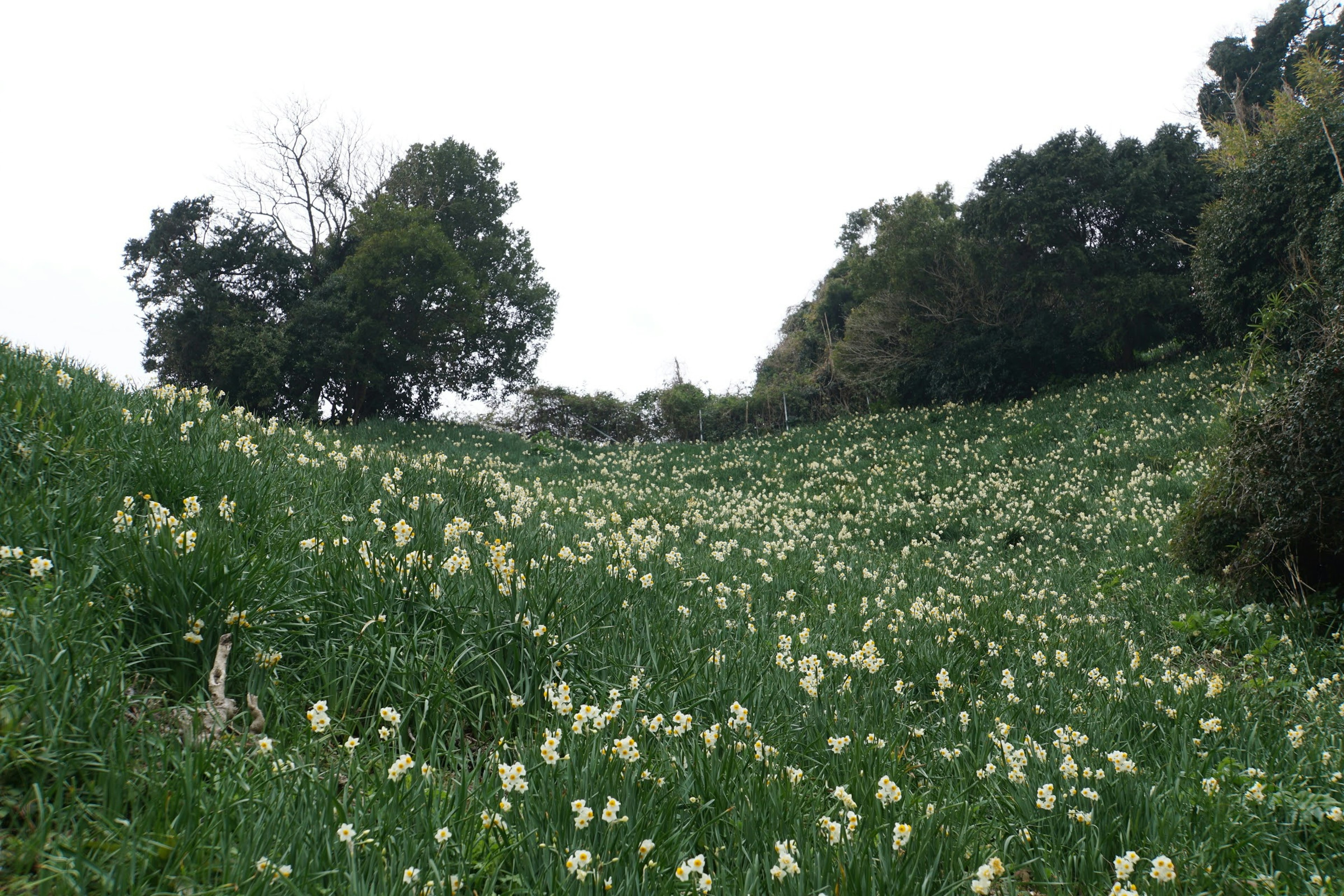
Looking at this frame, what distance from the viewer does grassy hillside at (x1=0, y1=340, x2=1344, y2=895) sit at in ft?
6.03

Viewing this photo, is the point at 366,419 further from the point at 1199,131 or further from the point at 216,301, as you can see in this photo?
the point at 1199,131

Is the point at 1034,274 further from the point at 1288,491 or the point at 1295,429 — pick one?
the point at 1288,491

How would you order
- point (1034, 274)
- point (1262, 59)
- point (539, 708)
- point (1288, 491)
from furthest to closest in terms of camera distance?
point (1262, 59)
point (1034, 274)
point (1288, 491)
point (539, 708)

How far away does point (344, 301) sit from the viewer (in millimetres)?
22891

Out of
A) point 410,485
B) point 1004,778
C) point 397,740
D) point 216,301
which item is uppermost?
point 216,301

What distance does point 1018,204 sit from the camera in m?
22.6

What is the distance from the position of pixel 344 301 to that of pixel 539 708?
23.8 metres

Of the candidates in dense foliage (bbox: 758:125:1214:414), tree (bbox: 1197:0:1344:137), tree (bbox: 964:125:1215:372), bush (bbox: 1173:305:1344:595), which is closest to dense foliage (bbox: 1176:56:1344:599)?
bush (bbox: 1173:305:1344:595)

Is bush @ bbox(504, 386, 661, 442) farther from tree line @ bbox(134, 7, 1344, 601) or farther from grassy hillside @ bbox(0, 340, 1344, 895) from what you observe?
grassy hillside @ bbox(0, 340, 1344, 895)

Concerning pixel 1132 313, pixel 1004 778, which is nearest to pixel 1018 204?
pixel 1132 313

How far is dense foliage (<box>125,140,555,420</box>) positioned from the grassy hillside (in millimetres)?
16953

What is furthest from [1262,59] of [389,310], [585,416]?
[389,310]

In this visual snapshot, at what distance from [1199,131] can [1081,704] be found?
29.6 meters

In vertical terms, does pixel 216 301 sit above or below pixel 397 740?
above
